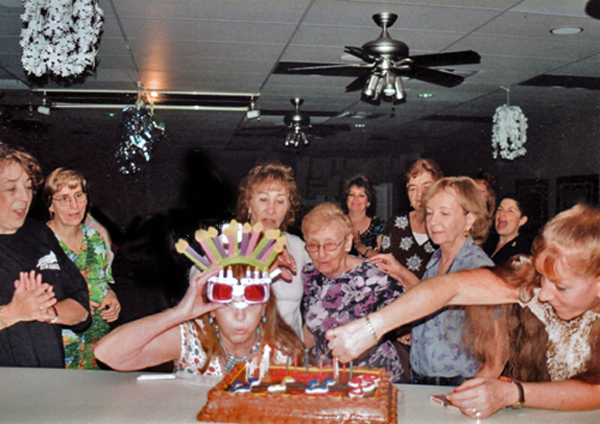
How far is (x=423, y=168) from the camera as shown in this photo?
2.80m

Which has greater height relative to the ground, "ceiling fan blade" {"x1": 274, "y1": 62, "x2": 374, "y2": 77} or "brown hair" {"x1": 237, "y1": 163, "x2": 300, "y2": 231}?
"ceiling fan blade" {"x1": 274, "y1": 62, "x2": 374, "y2": 77}

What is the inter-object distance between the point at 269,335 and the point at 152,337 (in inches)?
17.9

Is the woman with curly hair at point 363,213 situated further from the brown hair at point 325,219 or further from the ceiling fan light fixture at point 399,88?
the ceiling fan light fixture at point 399,88

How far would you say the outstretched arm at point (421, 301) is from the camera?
175cm

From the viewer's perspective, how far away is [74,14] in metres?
2.44

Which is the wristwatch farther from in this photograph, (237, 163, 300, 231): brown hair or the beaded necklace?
(237, 163, 300, 231): brown hair

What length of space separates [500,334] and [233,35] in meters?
2.06

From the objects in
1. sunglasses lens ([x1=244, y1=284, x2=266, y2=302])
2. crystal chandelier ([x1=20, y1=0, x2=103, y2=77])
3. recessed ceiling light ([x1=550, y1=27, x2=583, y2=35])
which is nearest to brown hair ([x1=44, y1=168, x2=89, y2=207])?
crystal chandelier ([x1=20, y1=0, x2=103, y2=77])

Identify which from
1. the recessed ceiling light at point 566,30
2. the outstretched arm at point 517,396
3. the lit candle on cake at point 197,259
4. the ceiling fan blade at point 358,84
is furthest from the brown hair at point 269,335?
the recessed ceiling light at point 566,30

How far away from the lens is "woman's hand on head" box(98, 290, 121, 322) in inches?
109

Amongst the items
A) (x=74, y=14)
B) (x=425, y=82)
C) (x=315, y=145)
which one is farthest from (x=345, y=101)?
(x=74, y=14)

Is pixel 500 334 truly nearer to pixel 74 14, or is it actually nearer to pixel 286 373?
pixel 286 373

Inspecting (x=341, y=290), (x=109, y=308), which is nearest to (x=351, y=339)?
(x=341, y=290)

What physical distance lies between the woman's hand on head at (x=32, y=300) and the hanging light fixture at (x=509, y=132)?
2.52 meters
